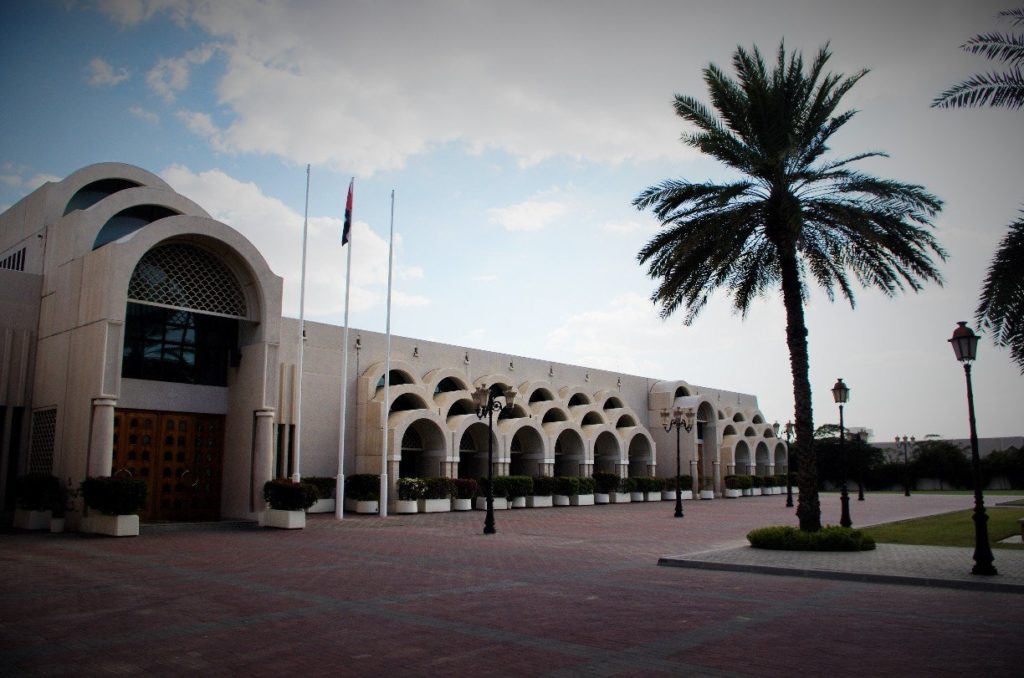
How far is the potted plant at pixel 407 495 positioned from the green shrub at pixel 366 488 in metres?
0.79

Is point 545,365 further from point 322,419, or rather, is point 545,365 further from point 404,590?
point 404,590

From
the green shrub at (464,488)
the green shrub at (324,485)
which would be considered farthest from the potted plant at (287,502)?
the green shrub at (464,488)

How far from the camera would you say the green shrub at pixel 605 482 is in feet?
129

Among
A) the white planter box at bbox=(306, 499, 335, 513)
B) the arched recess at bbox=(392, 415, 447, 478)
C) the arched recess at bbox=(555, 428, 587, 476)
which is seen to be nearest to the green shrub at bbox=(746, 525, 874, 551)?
the arched recess at bbox=(392, 415, 447, 478)

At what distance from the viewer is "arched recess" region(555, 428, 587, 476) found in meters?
39.4

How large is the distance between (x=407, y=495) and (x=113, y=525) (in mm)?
11933

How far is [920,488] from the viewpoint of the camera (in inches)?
2623

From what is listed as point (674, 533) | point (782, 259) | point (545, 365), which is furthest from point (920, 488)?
point (782, 259)

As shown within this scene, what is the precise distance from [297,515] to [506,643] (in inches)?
590

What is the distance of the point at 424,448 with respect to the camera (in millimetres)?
32812

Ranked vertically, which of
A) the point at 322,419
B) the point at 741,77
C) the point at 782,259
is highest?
the point at 741,77

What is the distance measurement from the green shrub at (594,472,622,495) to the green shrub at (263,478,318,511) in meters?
20.4

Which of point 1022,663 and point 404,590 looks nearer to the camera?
point 1022,663

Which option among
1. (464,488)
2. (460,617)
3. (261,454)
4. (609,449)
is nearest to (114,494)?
(261,454)
